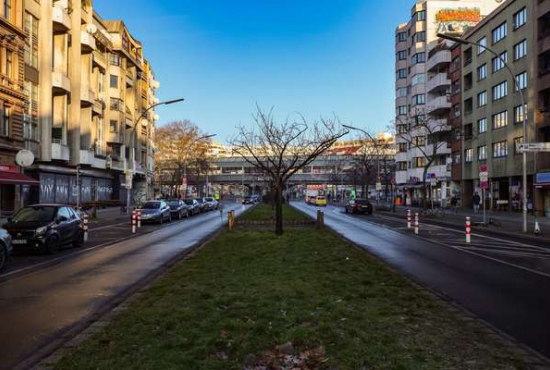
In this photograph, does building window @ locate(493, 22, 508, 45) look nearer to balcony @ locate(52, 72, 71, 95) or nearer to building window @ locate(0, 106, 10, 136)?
balcony @ locate(52, 72, 71, 95)

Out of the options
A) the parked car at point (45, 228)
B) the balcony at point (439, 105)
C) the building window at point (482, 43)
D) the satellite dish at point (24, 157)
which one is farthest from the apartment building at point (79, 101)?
the balcony at point (439, 105)

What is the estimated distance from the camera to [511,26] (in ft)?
141

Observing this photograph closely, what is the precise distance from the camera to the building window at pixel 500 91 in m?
44.1

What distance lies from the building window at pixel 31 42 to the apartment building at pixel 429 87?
38.4 meters

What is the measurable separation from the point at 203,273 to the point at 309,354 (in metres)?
5.42

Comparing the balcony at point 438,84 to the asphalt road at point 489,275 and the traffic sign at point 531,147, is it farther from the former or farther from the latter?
the asphalt road at point 489,275

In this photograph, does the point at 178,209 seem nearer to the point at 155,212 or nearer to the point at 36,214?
the point at 155,212

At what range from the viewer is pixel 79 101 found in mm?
41688

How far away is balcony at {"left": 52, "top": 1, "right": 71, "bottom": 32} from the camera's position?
36.3m

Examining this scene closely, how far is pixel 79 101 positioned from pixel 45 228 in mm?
30009

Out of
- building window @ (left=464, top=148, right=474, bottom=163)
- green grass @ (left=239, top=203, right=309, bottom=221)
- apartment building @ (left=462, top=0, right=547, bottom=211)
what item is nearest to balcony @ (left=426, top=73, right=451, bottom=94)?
apartment building @ (left=462, top=0, right=547, bottom=211)

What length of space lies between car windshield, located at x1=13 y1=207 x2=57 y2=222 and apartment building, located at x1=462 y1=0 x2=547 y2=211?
→ 108 ft

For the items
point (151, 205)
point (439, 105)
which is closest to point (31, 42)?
point (151, 205)

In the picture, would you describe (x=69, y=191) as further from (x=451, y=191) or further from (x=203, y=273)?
(x=451, y=191)
